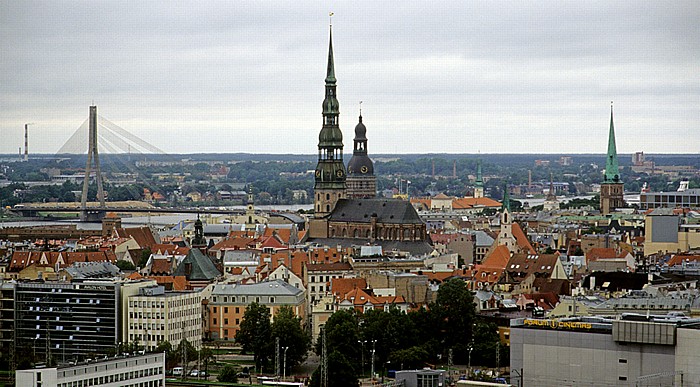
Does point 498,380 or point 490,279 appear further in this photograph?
point 490,279

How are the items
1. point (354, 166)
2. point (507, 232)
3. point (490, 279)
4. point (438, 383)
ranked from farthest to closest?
point (354, 166), point (507, 232), point (490, 279), point (438, 383)

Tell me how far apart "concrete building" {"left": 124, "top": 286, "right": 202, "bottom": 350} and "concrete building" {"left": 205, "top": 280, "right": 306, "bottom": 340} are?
347 cm

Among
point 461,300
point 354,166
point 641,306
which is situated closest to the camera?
point 641,306

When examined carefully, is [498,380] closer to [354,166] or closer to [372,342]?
[372,342]

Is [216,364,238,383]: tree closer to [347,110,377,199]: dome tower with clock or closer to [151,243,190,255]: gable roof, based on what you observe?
[151,243,190,255]: gable roof

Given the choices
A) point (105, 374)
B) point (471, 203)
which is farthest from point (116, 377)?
point (471, 203)

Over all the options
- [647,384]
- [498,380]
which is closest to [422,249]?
[498,380]

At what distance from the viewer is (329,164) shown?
110875 millimetres

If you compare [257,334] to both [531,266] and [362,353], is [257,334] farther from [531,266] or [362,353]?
[531,266]

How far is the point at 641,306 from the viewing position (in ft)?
194

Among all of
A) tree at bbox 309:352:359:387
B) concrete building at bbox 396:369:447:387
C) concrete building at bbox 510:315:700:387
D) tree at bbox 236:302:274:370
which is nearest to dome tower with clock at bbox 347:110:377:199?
tree at bbox 236:302:274:370

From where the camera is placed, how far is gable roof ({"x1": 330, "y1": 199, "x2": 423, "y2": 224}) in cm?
9938

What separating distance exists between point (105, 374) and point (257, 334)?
16060mm

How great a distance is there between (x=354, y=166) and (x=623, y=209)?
33.6 metres
